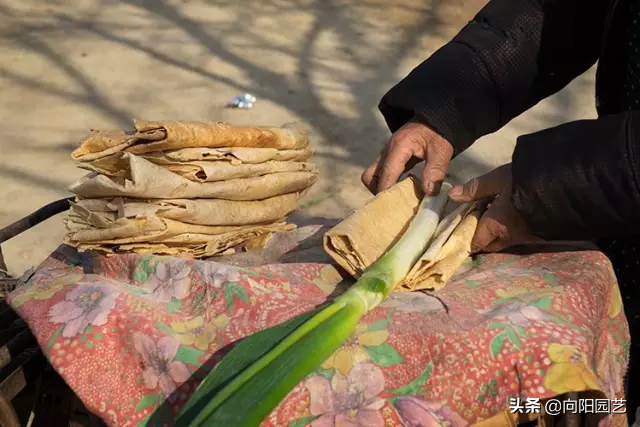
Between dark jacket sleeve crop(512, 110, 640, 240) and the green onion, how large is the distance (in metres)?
0.36

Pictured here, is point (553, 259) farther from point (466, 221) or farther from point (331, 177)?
point (331, 177)

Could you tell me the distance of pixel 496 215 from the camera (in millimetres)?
1712

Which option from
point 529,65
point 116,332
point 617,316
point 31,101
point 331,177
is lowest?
point 31,101

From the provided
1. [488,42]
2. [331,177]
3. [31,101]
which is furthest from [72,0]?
[488,42]

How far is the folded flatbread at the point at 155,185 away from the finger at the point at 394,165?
308 mm

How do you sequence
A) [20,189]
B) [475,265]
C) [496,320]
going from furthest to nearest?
[20,189], [475,265], [496,320]

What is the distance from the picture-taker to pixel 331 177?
471 cm

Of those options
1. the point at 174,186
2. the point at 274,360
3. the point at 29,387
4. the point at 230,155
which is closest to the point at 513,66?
the point at 230,155

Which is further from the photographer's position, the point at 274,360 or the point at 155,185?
the point at 155,185

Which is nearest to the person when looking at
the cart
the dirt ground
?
the cart

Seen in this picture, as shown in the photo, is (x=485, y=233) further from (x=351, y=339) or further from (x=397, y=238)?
(x=351, y=339)

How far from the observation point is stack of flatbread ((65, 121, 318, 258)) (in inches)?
64.9

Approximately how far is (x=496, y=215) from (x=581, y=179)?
0.72 ft

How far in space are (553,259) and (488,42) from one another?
67 cm
